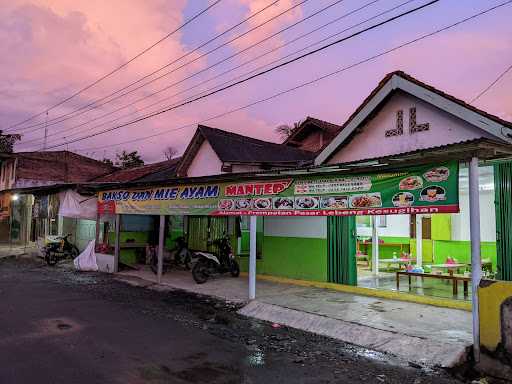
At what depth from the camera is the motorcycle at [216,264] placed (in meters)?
12.2

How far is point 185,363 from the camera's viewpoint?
220 inches

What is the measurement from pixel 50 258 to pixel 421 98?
586 inches

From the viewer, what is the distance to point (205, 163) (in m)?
18.7

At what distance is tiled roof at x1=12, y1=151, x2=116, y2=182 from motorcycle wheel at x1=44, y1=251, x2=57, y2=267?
47.0 ft

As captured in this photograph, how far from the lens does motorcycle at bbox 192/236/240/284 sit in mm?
12188

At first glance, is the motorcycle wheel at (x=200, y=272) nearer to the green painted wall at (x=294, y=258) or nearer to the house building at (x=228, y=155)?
the green painted wall at (x=294, y=258)

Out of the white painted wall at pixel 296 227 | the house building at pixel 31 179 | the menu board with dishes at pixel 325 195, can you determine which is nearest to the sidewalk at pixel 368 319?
the white painted wall at pixel 296 227

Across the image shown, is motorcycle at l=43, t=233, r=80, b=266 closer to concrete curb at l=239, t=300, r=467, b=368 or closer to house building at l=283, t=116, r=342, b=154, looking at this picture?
concrete curb at l=239, t=300, r=467, b=368

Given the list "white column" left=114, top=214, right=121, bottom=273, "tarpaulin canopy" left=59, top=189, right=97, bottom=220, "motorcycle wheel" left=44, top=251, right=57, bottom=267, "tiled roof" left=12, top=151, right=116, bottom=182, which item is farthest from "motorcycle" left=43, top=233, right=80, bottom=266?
"tiled roof" left=12, top=151, right=116, bottom=182

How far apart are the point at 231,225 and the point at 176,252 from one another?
7.53 feet

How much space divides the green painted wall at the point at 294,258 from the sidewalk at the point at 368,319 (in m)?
0.63

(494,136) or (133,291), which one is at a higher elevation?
(494,136)

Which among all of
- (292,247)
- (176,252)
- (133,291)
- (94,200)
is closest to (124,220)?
(94,200)

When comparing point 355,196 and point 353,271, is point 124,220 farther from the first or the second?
point 355,196
